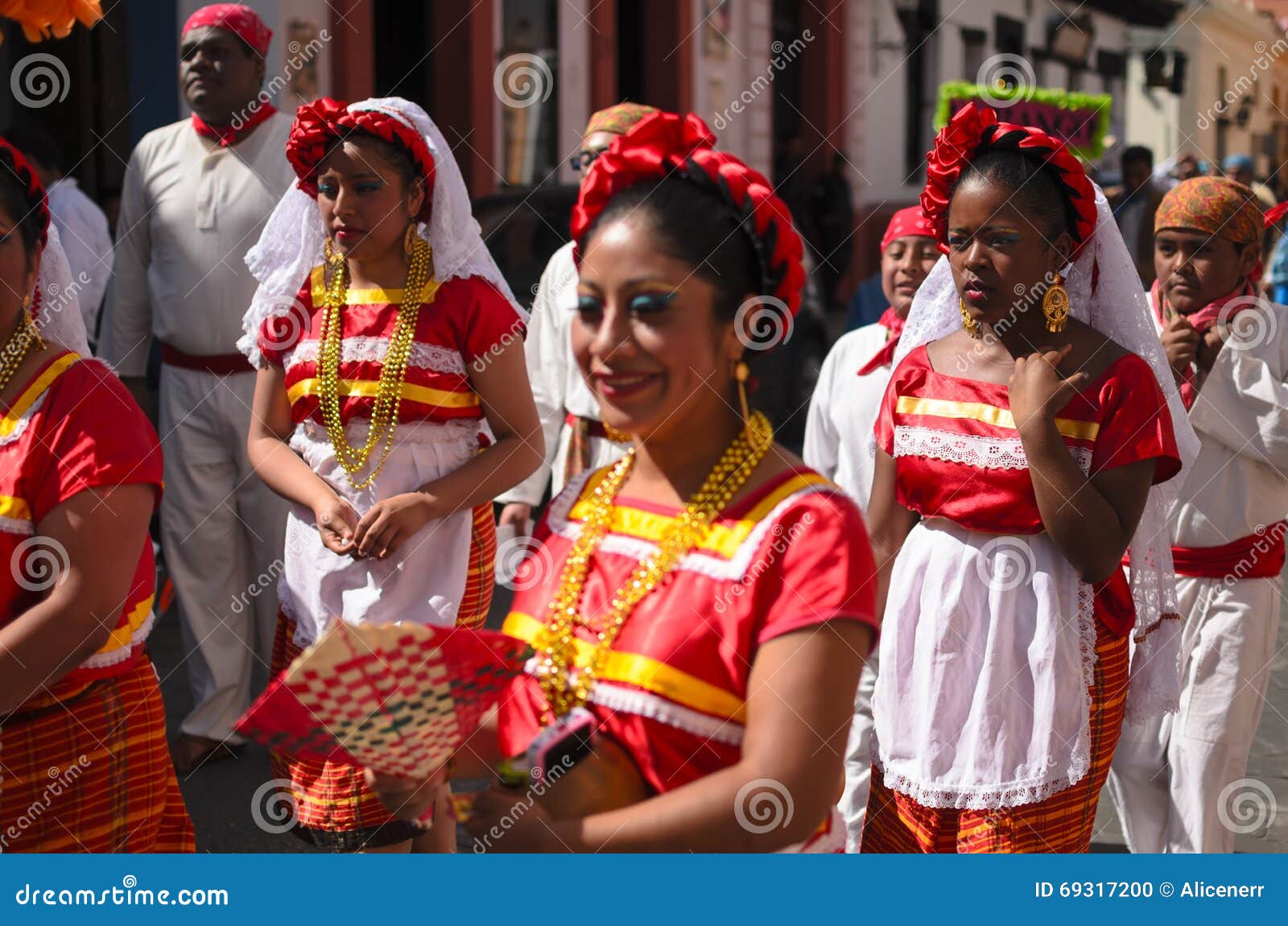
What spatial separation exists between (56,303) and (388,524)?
3.26ft

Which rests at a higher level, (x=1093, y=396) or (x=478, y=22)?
(x=478, y=22)

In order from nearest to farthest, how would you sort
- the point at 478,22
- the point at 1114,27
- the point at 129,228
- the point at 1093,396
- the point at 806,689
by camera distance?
the point at 806,689
the point at 1093,396
the point at 129,228
the point at 478,22
the point at 1114,27

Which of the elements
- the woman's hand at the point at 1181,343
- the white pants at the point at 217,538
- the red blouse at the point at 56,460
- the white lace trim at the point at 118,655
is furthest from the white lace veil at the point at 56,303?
the woman's hand at the point at 1181,343

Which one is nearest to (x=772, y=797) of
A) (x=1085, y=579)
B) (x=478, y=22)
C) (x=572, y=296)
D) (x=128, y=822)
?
(x=1085, y=579)

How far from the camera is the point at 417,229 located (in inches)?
158

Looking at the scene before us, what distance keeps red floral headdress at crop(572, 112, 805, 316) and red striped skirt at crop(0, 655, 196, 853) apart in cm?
137

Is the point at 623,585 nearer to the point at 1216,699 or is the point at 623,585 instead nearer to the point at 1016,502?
the point at 1016,502

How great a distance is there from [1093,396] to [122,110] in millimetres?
9464

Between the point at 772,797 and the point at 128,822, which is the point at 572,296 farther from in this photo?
the point at 772,797

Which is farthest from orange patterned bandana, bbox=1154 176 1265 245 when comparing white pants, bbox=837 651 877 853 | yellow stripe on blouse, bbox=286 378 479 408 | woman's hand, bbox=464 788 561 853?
woman's hand, bbox=464 788 561 853

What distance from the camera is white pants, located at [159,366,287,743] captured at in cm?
558

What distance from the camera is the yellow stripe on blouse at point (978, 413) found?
3.12 metres

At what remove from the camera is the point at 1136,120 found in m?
41.8

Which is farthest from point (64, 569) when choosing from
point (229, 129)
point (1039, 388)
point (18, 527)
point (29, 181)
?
point (229, 129)
